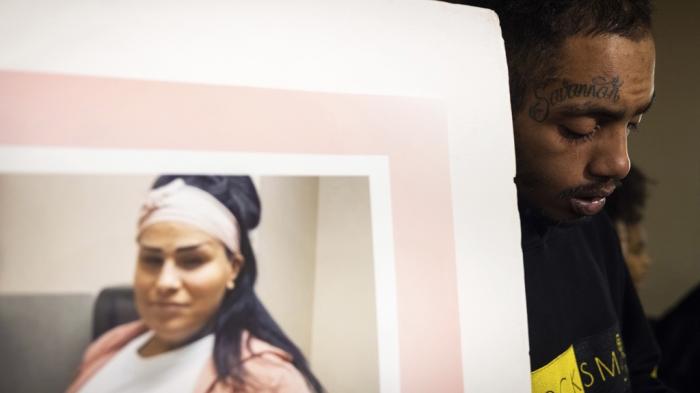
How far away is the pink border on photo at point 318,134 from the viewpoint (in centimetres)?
28

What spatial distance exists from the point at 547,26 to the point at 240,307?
32cm

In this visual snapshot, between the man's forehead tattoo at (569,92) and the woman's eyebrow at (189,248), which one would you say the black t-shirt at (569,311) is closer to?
the man's forehead tattoo at (569,92)

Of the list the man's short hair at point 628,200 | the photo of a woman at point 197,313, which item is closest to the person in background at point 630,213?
the man's short hair at point 628,200

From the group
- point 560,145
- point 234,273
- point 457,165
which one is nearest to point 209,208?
point 234,273

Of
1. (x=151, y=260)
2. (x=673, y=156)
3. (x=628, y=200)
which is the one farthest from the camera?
(x=673, y=156)

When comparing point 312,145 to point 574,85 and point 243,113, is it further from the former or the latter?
point 574,85

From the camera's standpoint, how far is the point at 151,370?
0.29 metres

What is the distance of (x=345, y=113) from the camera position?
334 millimetres

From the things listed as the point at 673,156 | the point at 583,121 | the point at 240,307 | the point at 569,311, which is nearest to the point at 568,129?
the point at 583,121

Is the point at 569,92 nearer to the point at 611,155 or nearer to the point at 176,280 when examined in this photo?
the point at 611,155

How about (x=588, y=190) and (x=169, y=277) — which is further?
(x=588, y=190)

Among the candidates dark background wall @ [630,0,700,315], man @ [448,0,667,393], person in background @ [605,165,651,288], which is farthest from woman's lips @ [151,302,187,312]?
dark background wall @ [630,0,700,315]

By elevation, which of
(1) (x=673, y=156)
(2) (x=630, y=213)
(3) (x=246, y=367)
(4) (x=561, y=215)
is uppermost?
(1) (x=673, y=156)

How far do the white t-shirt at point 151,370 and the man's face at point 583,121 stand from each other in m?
0.30
